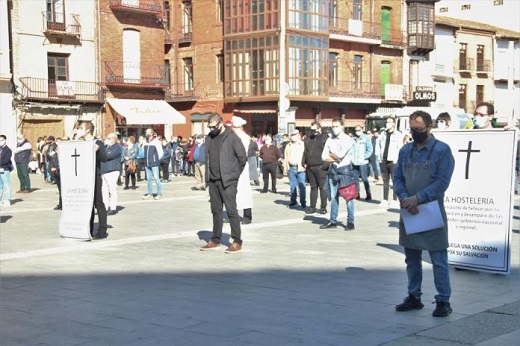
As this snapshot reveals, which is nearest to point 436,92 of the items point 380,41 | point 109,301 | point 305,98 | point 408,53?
point 408,53

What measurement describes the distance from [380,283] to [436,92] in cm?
4452

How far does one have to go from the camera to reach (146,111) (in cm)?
4062

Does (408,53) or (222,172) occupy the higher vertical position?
(408,53)

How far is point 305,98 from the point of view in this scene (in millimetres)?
40875

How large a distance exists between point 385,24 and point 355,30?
14.1 feet

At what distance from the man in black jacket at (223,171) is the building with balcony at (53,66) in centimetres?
2720

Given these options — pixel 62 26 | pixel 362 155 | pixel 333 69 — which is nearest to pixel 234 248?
pixel 362 155

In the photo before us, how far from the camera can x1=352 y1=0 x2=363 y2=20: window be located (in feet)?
147

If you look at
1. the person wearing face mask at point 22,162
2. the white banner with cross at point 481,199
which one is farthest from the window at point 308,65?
the white banner with cross at point 481,199

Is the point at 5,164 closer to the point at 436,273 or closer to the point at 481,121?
the point at 481,121

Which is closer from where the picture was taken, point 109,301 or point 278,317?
point 278,317

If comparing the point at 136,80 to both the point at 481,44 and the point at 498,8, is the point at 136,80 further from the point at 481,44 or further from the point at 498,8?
the point at 498,8

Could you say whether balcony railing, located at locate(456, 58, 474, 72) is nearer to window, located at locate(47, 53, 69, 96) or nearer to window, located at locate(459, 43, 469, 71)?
window, located at locate(459, 43, 469, 71)

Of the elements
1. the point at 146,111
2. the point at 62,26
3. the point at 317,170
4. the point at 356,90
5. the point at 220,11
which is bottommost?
the point at 317,170
